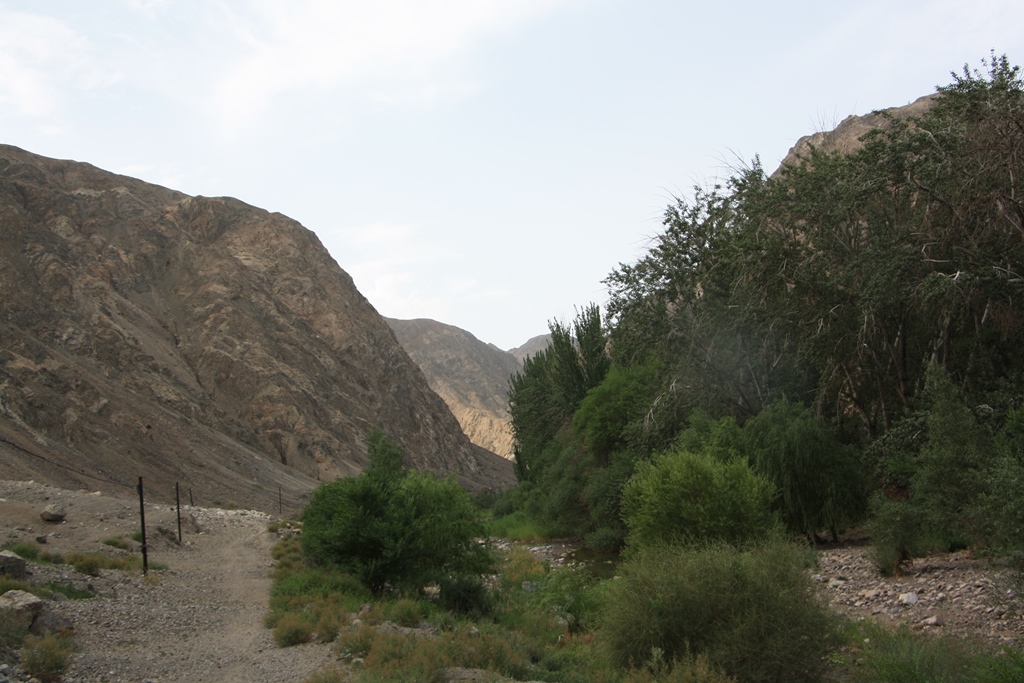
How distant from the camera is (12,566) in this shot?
1669 centimetres

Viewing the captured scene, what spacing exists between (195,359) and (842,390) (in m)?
50.4

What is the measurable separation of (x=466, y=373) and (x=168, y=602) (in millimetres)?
123236

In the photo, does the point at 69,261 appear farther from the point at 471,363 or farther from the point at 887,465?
the point at 471,363

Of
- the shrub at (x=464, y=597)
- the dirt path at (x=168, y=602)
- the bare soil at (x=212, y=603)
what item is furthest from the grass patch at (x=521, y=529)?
the shrub at (x=464, y=597)

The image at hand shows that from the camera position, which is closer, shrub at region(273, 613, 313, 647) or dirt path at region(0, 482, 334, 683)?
dirt path at region(0, 482, 334, 683)

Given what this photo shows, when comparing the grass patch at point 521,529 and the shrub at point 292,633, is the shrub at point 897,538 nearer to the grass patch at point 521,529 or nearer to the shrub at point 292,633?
the shrub at point 292,633

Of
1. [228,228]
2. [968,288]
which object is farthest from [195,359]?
[968,288]

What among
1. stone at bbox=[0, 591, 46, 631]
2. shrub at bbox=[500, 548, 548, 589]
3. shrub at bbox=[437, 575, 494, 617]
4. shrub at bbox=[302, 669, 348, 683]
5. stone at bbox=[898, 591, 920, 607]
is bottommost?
shrub at bbox=[500, 548, 548, 589]

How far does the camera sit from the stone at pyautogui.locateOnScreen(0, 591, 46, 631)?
43.1 feet

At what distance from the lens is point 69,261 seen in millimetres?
60781

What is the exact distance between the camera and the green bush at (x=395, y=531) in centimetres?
2156

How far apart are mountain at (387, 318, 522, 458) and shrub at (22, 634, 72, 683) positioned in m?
108

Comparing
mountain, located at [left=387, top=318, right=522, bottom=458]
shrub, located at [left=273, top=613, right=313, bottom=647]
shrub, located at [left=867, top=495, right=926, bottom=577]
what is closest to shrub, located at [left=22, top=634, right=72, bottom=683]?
shrub, located at [left=273, top=613, right=313, bottom=647]

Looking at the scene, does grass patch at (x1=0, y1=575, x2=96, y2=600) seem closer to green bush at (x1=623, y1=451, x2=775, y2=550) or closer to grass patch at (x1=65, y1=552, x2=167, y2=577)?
grass patch at (x1=65, y1=552, x2=167, y2=577)
